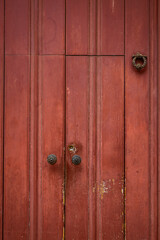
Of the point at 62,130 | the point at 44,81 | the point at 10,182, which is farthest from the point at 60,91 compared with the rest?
the point at 10,182

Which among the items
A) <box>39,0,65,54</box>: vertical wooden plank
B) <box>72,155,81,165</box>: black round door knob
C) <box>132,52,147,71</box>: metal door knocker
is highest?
<box>39,0,65,54</box>: vertical wooden plank

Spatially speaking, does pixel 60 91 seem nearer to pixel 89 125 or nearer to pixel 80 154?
pixel 89 125

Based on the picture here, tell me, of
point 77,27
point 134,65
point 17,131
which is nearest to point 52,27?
point 77,27

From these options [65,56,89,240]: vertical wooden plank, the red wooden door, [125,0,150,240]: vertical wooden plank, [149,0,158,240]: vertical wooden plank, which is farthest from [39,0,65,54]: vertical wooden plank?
[149,0,158,240]: vertical wooden plank

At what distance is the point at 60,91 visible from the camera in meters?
1.26

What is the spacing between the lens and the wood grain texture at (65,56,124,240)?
4.11 feet

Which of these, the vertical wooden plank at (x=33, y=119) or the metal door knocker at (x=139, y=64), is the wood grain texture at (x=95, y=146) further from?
the vertical wooden plank at (x=33, y=119)

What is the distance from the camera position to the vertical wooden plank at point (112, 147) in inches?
49.4

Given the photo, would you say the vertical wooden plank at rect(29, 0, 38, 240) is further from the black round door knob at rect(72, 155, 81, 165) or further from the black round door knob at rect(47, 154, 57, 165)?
the black round door knob at rect(72, 155, 81, 165)

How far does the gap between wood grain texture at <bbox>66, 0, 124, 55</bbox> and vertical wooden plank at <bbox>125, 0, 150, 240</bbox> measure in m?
0.06

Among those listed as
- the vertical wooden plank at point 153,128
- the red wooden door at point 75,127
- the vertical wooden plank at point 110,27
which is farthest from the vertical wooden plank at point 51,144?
the vertical wooden plank at point 153,128

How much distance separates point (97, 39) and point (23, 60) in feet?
1.45

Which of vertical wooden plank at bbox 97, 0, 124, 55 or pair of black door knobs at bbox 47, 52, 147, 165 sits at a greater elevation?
vertical wooden plank at bbox 97, 0, 124, 55

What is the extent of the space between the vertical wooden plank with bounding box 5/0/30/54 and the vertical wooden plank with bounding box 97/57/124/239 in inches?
17.9
